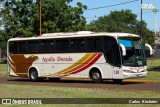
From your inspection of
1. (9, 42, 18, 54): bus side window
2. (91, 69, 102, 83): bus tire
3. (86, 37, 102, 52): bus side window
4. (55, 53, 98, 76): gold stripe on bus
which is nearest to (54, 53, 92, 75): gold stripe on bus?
(55, 53, 98, 76): gold stripe on bus

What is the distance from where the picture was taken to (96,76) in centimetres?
2653

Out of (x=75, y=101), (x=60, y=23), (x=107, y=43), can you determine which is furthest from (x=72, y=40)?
(x=60, y=23)

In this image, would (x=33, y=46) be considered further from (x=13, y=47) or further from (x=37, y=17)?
(x=37, y=17)

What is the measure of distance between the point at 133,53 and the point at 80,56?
11.7 ft

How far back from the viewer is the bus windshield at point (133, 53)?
25094mm

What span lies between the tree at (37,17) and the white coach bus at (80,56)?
28634 mm

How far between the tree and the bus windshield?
34.8 metres

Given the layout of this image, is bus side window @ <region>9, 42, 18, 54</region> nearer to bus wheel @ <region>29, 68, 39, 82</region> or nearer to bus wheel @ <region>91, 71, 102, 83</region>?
bus wheel @ <region>29, 68, 39, 82</region>

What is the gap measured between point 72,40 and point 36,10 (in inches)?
1366

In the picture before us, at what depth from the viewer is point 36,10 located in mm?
61438

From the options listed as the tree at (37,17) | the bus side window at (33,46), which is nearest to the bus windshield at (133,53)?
the bus side window at (33,46)

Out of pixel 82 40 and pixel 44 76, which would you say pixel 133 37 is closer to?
pixel 82 40

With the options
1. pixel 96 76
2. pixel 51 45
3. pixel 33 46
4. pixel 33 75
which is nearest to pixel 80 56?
pixel 96 76

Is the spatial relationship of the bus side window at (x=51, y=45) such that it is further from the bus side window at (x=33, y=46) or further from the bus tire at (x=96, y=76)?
the bus tire at (x=96, y=76)
